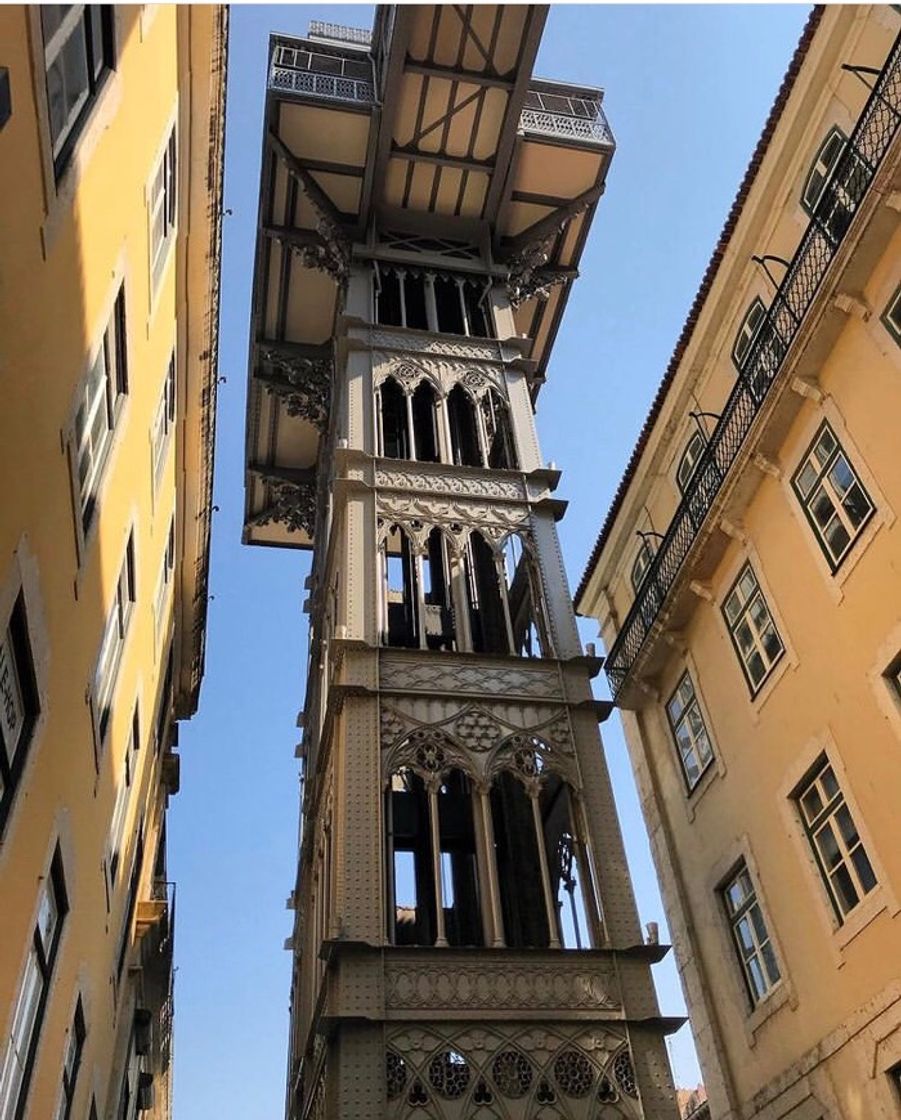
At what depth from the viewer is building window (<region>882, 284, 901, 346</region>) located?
11.4 metres

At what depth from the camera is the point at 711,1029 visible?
47.5ft

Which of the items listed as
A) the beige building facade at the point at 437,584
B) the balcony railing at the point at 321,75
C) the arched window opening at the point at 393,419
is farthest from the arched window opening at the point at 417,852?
the balcony railing at the point at 321,75

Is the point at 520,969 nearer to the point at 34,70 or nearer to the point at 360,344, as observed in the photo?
the point at 34,70

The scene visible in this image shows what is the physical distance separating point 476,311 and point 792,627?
1373 cm

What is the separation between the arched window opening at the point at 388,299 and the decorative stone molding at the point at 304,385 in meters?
2.71

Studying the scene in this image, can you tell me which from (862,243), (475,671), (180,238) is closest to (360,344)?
(180,238)

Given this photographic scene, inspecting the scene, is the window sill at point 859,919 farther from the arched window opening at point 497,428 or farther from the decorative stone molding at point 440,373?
the decorative stone molding at point 440,373

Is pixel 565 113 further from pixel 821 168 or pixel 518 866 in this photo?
pixel 518 866

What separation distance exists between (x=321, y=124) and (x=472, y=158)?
371 centimetres

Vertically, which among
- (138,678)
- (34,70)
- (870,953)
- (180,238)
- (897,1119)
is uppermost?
(180,238)

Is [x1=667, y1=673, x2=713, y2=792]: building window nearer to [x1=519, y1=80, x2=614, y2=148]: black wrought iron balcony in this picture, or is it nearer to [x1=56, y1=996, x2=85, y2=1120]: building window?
[x1=56, y1=996, x2=85, y2=1120]: building window

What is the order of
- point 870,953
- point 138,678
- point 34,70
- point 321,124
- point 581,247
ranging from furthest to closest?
point 581,247
point 321,124
point 138,678
point 870,953
point 34,70

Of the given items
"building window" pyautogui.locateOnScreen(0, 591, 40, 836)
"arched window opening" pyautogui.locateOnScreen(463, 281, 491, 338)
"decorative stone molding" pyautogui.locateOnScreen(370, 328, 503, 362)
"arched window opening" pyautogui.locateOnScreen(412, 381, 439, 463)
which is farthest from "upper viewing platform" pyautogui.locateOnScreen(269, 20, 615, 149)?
"building window" pyautogui.locateOnScreen(0, 591, 40, 836)

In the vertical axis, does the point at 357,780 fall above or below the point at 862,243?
below
